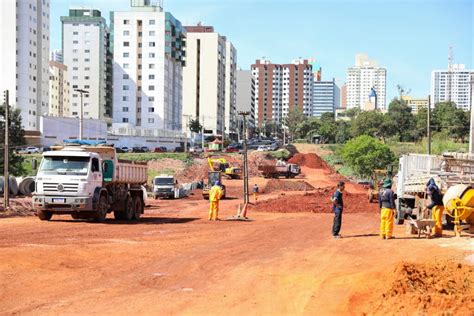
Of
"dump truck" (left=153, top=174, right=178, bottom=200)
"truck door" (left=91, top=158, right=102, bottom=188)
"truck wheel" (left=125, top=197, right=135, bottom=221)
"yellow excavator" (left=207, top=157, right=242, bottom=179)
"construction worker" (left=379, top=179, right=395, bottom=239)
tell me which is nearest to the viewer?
"construction worker" (left=379, top=179, right=395, bottom=239)

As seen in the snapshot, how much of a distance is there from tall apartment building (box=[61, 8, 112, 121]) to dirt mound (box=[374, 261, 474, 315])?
139651 millimetres

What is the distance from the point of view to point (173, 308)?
32.6 feet

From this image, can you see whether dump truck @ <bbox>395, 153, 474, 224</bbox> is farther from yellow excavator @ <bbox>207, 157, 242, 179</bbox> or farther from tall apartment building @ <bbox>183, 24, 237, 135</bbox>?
tall apartment building @ <bbox>183, 24, 237, 135</bbox>

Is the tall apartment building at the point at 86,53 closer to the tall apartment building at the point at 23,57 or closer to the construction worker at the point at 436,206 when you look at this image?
the tall apartment building at the point at 23,57

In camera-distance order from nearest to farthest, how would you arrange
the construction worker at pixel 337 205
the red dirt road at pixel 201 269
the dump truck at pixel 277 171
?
the red dirt road at pixel 201 269
the construction worker at pixel 337 205
the dump truck at pixel 277 171

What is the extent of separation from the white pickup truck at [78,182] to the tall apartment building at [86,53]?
123 m

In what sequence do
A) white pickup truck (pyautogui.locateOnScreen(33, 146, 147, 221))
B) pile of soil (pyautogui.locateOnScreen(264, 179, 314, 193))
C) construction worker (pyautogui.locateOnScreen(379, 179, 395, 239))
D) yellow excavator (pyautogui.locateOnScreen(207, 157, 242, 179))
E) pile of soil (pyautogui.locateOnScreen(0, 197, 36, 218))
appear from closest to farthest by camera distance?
construction worker (pyautogui.locateOnScreen(379, 179, 395, 239)) < white pickup truck (pyautogui.locateOnScreen(33, 146, 147, 221)) < pile of soil (pyautogui.locateOnScreen(0, 197, 36, 218)) < pile of soil (pyautogui.locateOnScreen(264, 179, 314, 193)) < yellow excavator (pyautogui.locateOnScreen(207, 157, 242, 179))

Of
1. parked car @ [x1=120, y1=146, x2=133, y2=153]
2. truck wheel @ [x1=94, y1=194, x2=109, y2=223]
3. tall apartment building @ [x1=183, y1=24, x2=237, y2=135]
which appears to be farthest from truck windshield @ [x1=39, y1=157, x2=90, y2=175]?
tall apartment building @ [x1=183, y1=24, x2=237, y2=135]

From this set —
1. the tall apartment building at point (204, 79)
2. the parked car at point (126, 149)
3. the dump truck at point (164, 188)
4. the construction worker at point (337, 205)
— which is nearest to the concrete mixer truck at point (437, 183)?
the construction worker at point (337, 205)

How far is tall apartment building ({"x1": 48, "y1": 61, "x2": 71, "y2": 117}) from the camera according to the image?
175 meters

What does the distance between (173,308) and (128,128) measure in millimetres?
117326

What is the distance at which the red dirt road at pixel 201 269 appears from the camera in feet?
33.4

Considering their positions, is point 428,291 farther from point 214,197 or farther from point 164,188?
point 164,188

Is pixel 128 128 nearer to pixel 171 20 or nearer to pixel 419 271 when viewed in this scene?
pixel 171 20
